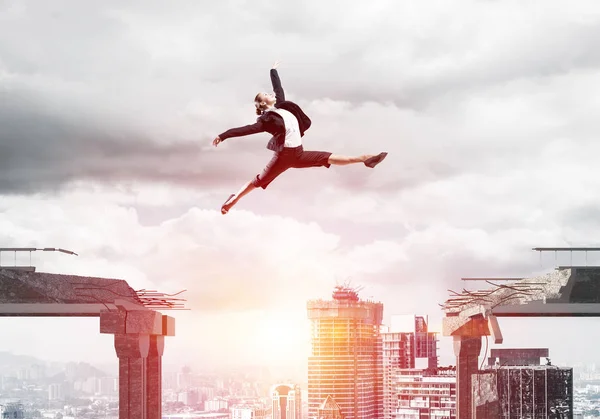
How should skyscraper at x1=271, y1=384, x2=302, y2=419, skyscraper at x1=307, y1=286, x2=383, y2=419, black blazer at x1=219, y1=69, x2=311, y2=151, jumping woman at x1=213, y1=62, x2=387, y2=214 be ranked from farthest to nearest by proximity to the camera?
skyscraper at x1=307, y1=286, x2=383, y2=419 < skyscraper at x1=271, y1=384, x2=302, y2=419 < jumping woman at x1=213, y1=62, x2=387, y2=214 < black blazer at x1=219, y1=69, x2=311, y2=151

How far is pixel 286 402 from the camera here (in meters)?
71.4

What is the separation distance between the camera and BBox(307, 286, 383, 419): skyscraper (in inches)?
3408

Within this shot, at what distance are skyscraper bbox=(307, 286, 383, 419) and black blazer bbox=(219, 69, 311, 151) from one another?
75025 millimetres

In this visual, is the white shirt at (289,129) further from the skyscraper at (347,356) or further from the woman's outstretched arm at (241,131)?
the skyscraper at (347,356)

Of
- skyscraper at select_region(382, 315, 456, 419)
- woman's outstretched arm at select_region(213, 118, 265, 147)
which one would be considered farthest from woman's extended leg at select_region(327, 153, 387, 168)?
skyscraper at select_region(382, 315, 456, 419)

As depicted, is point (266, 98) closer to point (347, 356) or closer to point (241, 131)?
point (241, 131)

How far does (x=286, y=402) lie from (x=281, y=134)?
6278 centimetres

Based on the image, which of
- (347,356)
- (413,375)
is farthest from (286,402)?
(347,356)

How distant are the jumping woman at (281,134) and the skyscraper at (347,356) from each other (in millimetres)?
74937

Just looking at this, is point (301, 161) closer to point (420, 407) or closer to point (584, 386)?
point (584, 386)

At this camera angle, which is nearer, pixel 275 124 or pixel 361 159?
pixel 361 159

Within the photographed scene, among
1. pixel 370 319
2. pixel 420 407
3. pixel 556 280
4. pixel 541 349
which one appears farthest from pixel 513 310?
pixel 370 319

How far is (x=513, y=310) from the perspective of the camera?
17.8 m

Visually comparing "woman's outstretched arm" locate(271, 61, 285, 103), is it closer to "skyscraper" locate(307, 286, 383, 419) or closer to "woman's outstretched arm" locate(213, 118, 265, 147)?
"woman's outstretched arm" locate(213, 118, 265, 147)
